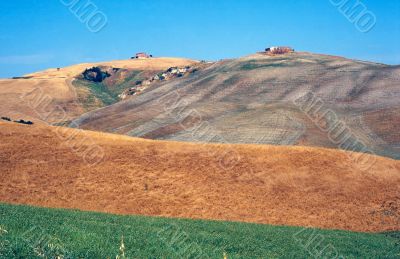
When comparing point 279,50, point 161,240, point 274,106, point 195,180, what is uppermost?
point 279,50

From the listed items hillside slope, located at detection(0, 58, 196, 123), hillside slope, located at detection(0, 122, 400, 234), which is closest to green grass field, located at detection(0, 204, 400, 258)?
hillside slope, located at detection(0, 122, 400, 234)

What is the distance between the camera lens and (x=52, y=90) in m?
140

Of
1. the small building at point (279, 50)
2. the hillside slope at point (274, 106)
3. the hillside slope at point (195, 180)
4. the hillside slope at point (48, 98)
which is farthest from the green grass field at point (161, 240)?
the small building at point (279, 50)

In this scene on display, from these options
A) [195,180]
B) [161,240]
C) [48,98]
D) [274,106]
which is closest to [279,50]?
[274,106]

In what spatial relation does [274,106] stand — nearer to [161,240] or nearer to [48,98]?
[48,98]

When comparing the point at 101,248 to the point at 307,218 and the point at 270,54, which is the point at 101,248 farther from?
the point at 270,54

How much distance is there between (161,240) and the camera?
16.6m

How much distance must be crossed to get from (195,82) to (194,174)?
314 feet

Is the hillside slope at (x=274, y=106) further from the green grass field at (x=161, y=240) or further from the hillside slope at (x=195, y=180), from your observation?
the green grass field at (x=161, y=240)

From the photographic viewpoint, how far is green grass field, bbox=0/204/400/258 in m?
12.1

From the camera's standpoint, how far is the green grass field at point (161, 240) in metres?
12.1

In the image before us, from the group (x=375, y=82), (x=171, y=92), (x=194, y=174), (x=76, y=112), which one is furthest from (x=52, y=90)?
(x=194, y=174)

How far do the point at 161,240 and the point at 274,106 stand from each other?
82.6 metres

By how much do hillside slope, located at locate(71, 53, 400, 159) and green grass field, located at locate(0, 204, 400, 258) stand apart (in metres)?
49.3
